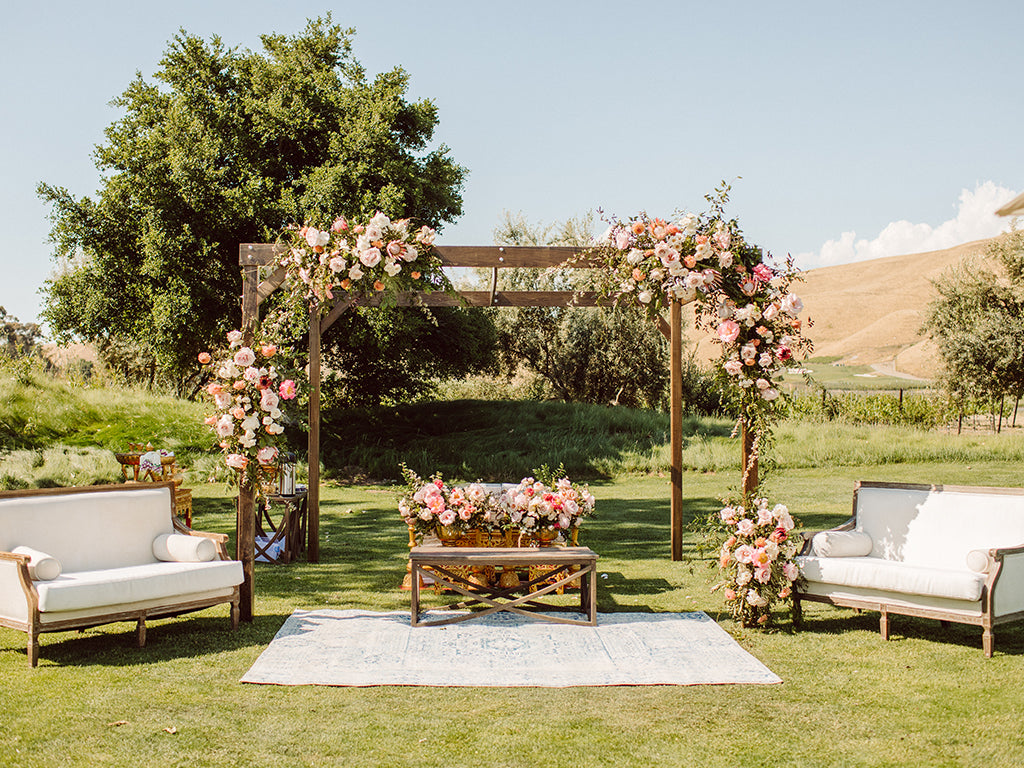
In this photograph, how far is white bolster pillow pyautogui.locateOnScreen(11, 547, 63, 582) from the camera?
536cm

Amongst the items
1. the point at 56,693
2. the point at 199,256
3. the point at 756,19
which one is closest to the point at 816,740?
the point at 56,693

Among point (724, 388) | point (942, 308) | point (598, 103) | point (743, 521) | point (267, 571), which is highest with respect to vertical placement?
point (598, 103)

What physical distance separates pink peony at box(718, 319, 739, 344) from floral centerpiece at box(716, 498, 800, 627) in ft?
4.03

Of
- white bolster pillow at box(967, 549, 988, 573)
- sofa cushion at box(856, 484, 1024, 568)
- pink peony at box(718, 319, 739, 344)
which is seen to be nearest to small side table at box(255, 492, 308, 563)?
pink peony at box(718, 319, 739, 344)

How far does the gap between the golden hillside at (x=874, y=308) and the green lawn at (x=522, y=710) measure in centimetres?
4355

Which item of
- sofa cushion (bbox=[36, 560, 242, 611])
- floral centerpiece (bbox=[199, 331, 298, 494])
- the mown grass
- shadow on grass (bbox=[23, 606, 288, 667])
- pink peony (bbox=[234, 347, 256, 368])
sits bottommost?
shadow on grass (bbox=[23, 606, 288, 667])

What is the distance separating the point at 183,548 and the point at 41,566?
1038 millimetres

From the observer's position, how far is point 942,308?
68.5ft

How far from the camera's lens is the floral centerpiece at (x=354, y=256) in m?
6.42

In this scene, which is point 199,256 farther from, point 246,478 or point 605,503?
point 246,478

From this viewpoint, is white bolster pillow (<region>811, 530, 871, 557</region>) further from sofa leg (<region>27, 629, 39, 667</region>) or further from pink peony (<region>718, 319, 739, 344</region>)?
sofa leg (<region>27, 629, 39, 667</region>)

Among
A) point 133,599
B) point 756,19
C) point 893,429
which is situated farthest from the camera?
point 893,429

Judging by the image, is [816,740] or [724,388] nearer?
[816,740]

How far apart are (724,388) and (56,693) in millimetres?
4835
